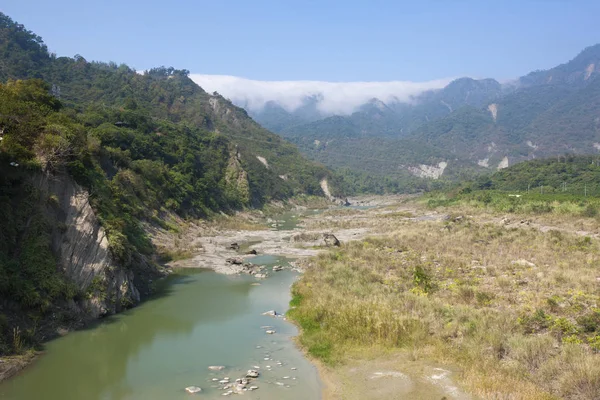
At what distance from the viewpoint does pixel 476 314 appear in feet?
72.4

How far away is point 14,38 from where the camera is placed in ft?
A: 449

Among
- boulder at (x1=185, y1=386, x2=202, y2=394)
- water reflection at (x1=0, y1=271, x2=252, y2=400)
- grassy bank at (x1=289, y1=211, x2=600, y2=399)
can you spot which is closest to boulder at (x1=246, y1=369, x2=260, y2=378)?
boulder at (x1=185, y1=386, x2=202, y2=394)

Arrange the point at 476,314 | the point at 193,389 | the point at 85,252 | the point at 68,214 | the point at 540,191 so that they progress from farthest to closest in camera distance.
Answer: the point at 540,191
the point at 68,214
the point at 85,252
the point at 476,314
the point at 193,389

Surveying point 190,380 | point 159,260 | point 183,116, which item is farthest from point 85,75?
point 190,380

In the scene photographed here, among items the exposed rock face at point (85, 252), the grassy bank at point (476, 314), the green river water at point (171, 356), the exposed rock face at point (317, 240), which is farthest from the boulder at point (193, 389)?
the exposed rock face at point (317, 240)

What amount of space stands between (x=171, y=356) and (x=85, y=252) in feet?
31.6

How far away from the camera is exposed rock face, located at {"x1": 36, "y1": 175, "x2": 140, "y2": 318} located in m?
24.9

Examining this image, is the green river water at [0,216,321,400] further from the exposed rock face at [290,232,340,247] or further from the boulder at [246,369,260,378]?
the exposed rock face at [290,232,340,247]

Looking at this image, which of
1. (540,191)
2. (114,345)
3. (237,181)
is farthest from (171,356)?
(540,191)

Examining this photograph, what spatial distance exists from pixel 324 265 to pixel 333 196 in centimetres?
13910

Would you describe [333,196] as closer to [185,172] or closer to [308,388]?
[185,172]

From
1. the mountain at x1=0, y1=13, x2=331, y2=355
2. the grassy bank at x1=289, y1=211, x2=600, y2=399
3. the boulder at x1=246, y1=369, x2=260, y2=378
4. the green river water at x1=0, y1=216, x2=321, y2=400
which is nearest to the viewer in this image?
the grassy bank at x1=289, y1=211, x2=600, y2=399

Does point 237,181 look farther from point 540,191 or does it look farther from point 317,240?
point 540,191

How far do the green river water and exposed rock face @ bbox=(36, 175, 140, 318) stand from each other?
4.06ft
